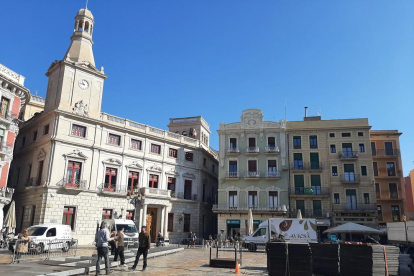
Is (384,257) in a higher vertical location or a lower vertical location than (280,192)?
lower

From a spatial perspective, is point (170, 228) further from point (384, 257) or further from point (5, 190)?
point (384, 257)

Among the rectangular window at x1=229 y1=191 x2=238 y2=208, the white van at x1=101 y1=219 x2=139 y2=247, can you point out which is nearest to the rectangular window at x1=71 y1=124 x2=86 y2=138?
the white van at x1=101 y1=219 x2=139 y2=247

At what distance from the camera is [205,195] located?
43.2m

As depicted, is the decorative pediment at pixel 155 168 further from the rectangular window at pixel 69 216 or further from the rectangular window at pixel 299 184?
the rectangular window at pixel 299 184

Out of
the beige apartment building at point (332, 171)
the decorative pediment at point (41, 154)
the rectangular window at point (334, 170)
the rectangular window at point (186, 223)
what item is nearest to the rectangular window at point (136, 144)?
the decorative pediment at point (41, 154)

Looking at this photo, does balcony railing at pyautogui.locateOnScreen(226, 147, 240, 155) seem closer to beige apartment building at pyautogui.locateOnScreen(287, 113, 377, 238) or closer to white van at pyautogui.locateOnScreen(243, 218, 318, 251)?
beige apartment building at pyautogui.locateOnScreen(287, 113, 377, 238)

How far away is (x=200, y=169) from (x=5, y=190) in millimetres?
20812

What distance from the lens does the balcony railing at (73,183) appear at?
99.6 feet

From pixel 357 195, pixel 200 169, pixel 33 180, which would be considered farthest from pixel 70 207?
pixel 357 195

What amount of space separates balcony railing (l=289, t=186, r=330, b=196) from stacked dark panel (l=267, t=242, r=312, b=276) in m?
28.2

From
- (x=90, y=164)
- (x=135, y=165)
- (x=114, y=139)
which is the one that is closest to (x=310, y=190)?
(x=135, y=165)

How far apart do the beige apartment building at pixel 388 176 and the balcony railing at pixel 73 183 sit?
33307 mm

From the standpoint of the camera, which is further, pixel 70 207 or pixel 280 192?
pixel 280 192

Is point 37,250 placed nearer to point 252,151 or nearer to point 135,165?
point 135,165
